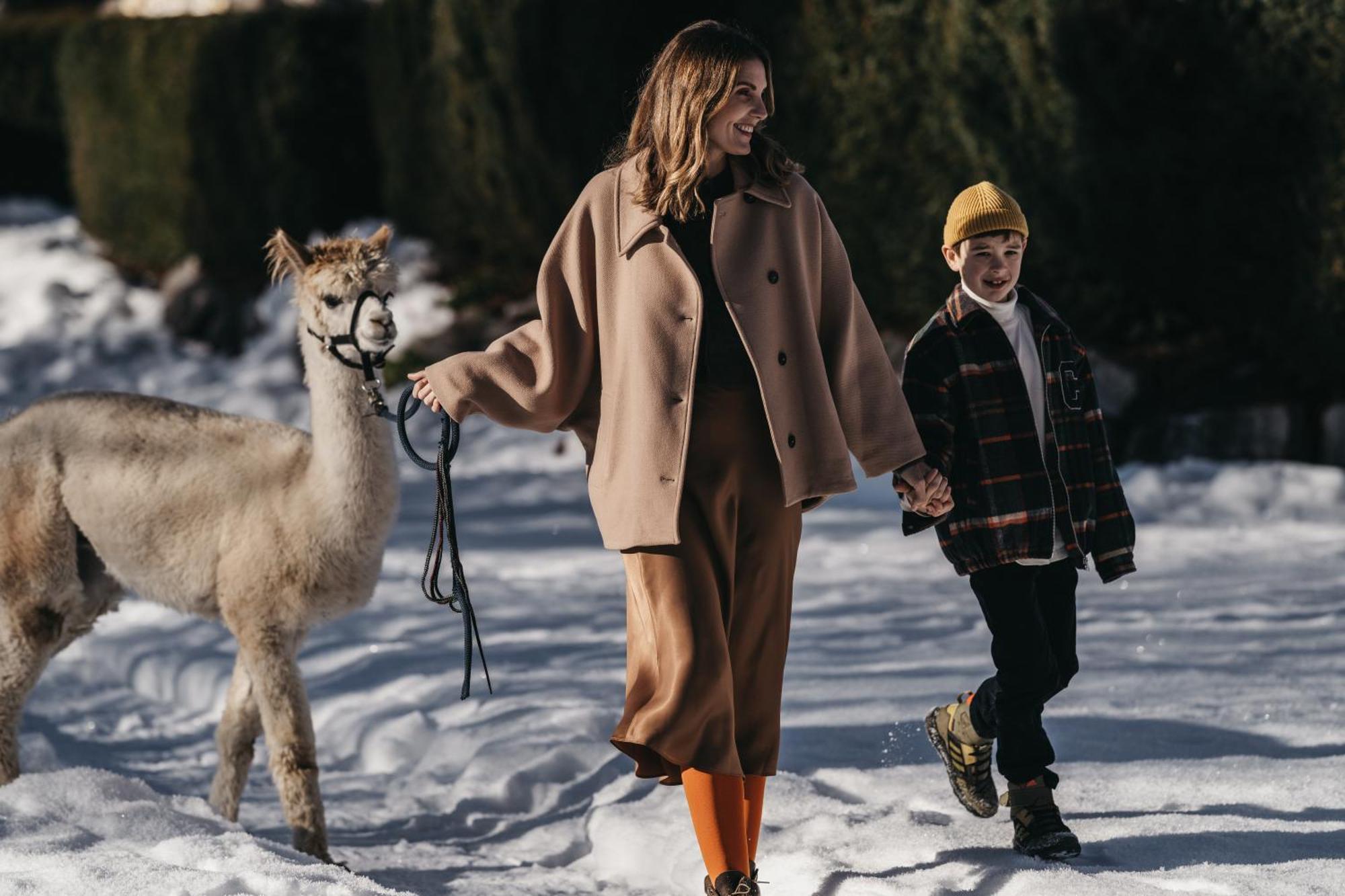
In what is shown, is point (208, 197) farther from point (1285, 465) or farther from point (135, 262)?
point (1285, 465)

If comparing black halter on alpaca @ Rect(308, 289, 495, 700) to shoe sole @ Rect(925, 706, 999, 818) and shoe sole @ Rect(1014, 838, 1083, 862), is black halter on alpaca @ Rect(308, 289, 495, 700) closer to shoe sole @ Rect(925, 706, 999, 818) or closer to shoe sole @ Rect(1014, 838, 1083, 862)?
shoe sole @ Rect(925, 706, 999, 818)

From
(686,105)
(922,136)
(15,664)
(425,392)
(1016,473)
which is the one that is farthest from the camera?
(922,136)

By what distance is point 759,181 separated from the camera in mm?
3654

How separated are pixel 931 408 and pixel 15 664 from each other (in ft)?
8.61

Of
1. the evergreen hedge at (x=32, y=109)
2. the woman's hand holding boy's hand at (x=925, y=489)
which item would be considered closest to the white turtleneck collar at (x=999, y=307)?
the woman's hand holding boy's hand at (x=925, y=489)

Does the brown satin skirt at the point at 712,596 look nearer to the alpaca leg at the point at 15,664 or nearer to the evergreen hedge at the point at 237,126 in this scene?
the alpaca leg at the point at 15,664

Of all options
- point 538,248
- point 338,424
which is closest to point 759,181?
point 338,424

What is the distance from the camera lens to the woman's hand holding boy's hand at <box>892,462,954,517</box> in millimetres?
3762

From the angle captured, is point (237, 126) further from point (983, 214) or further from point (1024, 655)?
point (1024, 655)

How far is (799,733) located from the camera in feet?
17.2

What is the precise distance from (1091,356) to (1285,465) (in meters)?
1.39

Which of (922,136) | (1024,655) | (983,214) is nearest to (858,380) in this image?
(983,214)

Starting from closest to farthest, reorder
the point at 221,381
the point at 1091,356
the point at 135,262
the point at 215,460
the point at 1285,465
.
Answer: the point at 215,460, the point at 1285,465, the point at 1091,356, the point at 221,381, the point at 135,262

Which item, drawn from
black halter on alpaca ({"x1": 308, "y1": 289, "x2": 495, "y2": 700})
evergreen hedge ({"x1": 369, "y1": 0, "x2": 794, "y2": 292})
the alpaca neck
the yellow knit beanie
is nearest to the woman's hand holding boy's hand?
the yellow knit beanie
